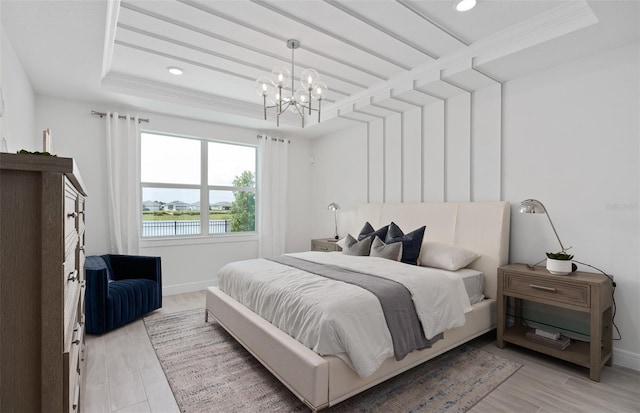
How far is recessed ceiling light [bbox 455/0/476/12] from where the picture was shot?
2.25 meters

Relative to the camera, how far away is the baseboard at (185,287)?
451 centimetres

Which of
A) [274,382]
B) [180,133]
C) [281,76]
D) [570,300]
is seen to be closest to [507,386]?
[570,300]

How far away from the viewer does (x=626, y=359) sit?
2.51 metres

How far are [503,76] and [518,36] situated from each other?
22.5 inches

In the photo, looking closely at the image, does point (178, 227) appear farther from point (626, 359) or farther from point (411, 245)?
point (626, 359)

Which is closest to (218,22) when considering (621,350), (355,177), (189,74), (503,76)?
(189,74)

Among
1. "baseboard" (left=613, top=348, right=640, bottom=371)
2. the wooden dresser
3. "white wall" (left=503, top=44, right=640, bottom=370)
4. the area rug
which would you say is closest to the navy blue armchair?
the area rug

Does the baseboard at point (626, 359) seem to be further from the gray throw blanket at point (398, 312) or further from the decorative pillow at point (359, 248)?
the decorative pillow at point (359, 248)

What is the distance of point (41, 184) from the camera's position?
92 centimetres

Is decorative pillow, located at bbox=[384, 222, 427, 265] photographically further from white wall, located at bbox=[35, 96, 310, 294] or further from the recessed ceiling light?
white wall, located at bbox=[35, 96, 310, 294]

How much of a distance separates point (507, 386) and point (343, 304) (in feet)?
4.55

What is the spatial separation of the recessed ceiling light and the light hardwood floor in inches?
109

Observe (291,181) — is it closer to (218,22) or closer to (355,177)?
(355,177)

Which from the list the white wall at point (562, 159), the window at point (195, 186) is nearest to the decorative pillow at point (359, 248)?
the white wall at point (562, 159)
